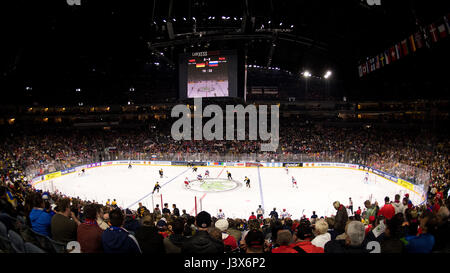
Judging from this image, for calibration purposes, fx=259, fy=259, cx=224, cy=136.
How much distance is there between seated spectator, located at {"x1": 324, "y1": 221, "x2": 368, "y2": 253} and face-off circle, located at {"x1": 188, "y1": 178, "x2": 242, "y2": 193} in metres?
18.1

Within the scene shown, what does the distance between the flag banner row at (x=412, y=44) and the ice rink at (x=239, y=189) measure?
953 cm

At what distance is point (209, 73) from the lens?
79.9ft

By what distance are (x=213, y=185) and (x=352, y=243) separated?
20078 millimetres

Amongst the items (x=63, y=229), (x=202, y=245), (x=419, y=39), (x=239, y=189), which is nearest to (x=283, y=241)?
(x=202, y=245)

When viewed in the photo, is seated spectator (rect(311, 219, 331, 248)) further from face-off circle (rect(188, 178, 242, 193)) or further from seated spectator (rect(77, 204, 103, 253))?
face-off circle (rect(188, 178, 242, 193))

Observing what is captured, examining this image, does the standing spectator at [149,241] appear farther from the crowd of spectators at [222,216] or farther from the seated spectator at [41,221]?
the seated spectator at [41,221]

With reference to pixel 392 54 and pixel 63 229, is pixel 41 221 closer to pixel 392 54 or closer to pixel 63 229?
pixel 63 229

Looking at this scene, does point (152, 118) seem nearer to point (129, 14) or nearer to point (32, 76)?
point (32, 76)

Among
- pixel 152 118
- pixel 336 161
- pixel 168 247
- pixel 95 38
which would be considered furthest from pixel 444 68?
pixel 152 118

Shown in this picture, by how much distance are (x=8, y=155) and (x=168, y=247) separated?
30.9 metres

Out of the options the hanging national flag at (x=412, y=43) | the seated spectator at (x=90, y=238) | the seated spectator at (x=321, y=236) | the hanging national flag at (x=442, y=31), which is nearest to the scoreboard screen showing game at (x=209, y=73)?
the hanging national flag at (x=412, y=43)

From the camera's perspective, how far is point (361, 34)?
61.2 feet

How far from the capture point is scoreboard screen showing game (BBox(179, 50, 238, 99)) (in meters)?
23.9

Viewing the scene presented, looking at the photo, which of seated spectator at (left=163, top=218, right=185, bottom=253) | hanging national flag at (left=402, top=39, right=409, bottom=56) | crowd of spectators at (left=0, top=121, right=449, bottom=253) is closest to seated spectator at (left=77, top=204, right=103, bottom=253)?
crowd of spectators at (left=0, top=121, right=449, bottom=253)
